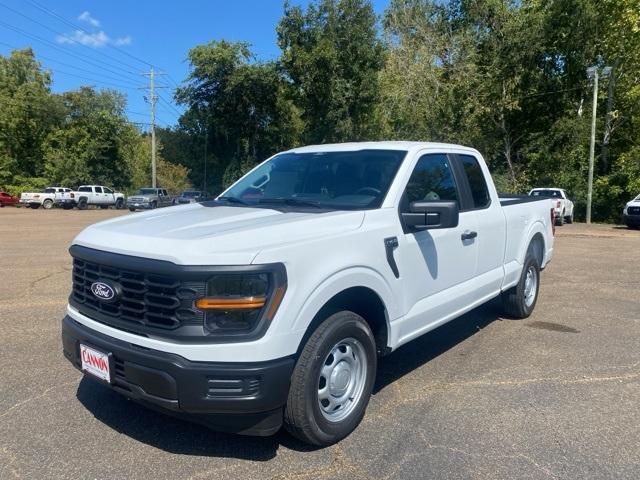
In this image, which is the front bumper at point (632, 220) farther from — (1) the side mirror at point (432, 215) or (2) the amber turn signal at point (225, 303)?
(2) the amber turn signal at point (225, 303)

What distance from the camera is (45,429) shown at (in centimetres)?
358

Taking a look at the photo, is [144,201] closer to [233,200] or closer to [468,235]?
[233,200]

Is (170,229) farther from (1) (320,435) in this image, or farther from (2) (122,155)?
(2) (122,155)

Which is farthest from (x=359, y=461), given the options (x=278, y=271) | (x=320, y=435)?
(x=278, y=271)

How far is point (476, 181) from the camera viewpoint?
17.1 feet

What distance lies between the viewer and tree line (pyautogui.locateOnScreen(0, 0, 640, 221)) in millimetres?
30859

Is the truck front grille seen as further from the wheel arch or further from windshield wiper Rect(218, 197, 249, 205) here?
windshield wiper Rect(218, 197, 249, 205)

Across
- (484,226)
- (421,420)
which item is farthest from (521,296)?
(421,420)

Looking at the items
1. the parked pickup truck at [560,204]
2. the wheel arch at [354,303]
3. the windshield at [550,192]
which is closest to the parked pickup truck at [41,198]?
the windshield at [550,192]

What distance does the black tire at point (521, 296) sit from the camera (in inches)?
244

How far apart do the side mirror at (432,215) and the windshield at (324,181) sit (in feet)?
0.92

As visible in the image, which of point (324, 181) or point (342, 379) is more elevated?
point (324, 181)

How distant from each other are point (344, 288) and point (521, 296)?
3.76 metres

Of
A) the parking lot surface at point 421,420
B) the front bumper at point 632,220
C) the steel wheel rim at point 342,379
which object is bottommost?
the parking lot surface at point 421,420
